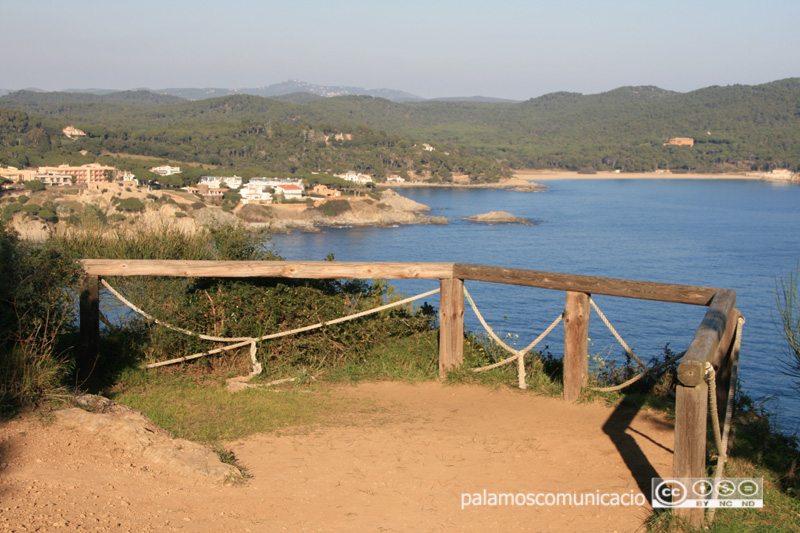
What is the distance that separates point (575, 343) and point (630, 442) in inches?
36.7

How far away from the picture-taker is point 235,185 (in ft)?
314

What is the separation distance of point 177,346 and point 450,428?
8.01ft

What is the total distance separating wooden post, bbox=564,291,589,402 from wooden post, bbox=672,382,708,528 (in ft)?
6.21

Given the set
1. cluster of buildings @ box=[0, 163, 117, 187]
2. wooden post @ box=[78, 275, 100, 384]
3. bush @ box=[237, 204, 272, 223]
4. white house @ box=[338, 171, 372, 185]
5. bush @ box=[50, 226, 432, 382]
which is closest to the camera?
wooden post @ box=[78, 275, 100, 384]

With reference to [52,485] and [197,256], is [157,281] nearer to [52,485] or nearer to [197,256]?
[197,256]

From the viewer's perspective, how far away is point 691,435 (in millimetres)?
2793

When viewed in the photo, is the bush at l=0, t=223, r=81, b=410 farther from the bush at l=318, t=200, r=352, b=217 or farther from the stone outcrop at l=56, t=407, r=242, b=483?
the bush at l=318, t=200, r=352, b=217

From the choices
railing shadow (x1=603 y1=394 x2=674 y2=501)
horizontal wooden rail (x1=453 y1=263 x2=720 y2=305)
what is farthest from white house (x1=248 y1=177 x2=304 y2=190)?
railing shadow (x1=603 y1=394 x2=674 y2=501)

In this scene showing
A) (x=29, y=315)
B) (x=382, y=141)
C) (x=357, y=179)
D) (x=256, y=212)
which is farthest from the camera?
(x=382, y=141)

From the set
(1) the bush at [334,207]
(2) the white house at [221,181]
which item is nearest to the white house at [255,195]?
(2) the white house at [221,181]

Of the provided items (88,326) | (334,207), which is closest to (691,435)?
(88,326)

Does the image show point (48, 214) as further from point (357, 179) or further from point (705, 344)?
point (705, 344)

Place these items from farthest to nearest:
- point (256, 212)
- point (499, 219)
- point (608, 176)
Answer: point (608, 176)
point (256, 212)
point (499, 219)

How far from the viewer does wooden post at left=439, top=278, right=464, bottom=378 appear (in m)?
5.40
